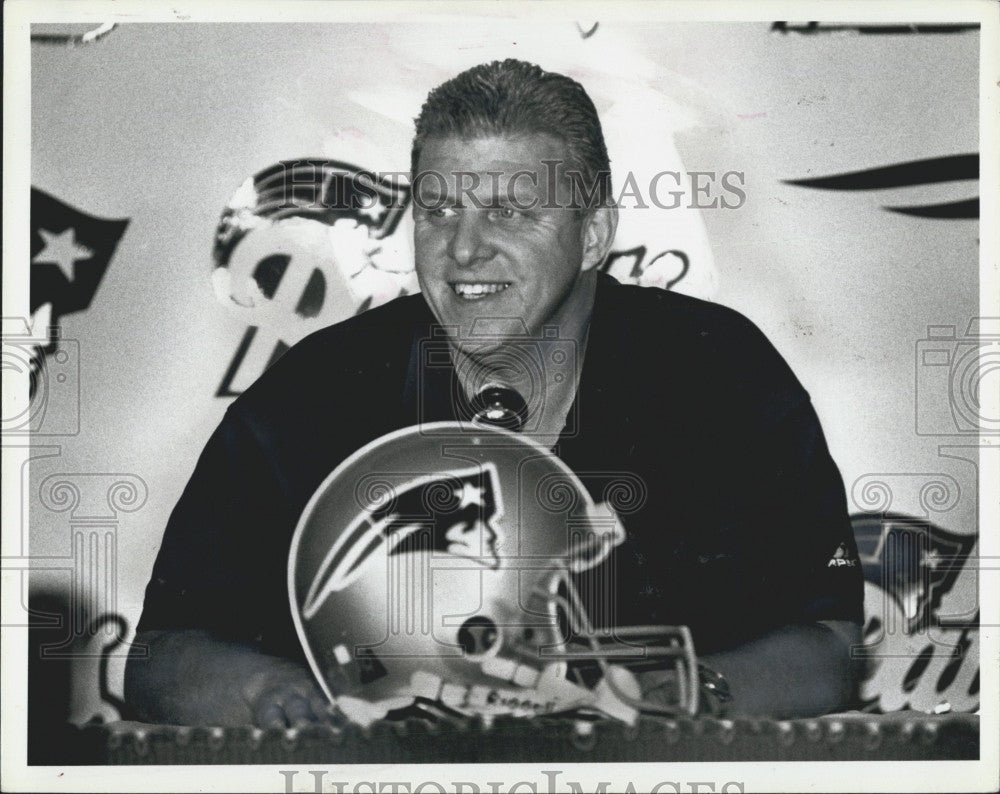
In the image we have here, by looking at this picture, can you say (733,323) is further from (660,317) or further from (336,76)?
(336,76)

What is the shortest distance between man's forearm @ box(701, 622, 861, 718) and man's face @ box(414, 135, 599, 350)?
805 millimetres

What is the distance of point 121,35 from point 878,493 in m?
1.91

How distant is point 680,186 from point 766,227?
21 cm

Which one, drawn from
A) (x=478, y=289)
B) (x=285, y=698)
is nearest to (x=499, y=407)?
(x=478, y=289)

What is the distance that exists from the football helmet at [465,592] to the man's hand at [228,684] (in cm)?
6

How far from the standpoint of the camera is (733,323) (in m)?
2.19

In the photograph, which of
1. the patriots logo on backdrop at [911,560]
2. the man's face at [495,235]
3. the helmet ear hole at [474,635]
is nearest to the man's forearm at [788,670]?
the patriots logo on backdrop at [911,560]

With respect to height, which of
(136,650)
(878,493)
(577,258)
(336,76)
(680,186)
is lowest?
(136,650)

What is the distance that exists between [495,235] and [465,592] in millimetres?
753

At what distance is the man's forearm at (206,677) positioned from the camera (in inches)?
83.6

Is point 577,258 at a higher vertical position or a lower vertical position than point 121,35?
lower

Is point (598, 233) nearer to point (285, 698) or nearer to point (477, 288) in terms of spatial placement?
point (477, 288)

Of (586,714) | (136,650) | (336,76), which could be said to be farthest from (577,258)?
(136,650)
